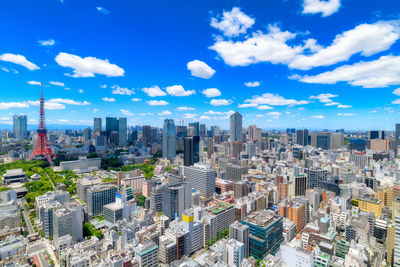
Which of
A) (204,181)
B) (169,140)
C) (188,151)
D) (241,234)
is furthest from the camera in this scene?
(169,140)

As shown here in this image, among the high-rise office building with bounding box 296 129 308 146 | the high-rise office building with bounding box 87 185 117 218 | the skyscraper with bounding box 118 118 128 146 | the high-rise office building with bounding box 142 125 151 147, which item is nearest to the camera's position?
the high-rise office building with bounding box 87 185 117 218

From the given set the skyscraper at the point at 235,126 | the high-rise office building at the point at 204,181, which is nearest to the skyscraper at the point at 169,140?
the high-rise office building at the point at 204,181

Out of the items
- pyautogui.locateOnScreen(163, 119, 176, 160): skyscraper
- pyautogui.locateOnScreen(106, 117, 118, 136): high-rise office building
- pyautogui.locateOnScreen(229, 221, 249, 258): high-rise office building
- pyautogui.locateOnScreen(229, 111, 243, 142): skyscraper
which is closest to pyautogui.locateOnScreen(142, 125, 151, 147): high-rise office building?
pyautogui.locateOnScreen(106, 117, 118, 136): high-rise office building

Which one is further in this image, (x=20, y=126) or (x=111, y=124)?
(x=111, y=124)

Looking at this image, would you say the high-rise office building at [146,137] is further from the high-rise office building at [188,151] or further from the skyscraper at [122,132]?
the high-rise office building at [188,151]

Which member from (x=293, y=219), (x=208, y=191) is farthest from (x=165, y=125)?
(x=293, y=219)

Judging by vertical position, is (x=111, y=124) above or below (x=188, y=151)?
above

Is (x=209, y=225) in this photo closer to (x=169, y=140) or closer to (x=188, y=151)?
(x=188, y=151)

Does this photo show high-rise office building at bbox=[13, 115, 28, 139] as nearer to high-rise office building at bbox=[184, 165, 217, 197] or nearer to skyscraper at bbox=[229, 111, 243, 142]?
skyscraper at bbox=[229, 111, 243, 142]

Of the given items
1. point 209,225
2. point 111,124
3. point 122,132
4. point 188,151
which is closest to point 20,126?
point 111,124
